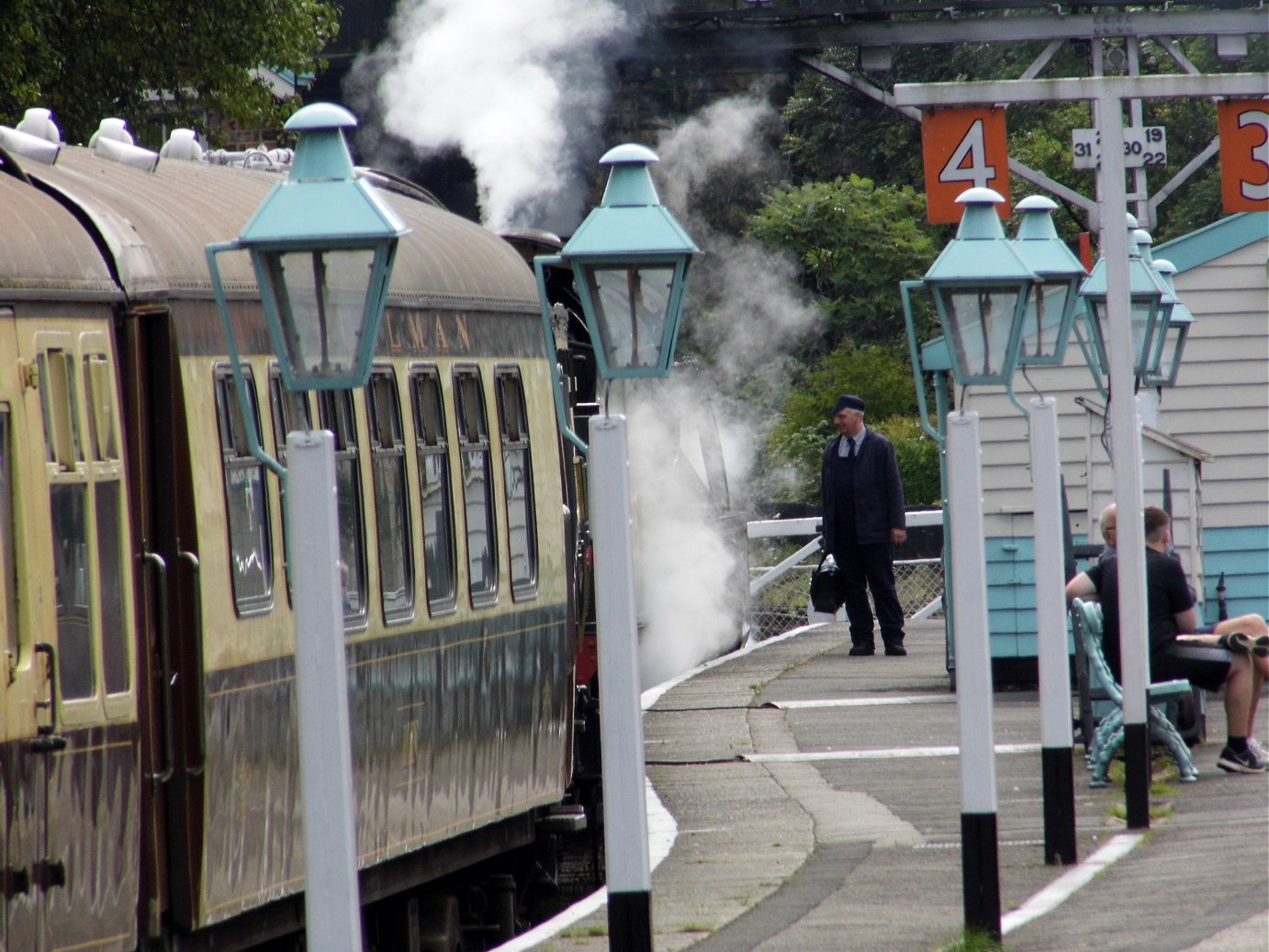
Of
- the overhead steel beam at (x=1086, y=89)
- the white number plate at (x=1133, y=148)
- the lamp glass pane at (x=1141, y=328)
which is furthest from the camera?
the white number plate at (x=1133, y=148)

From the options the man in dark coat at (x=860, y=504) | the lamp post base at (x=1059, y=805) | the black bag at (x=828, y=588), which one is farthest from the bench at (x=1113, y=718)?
the black bag at (x=828, y=588)

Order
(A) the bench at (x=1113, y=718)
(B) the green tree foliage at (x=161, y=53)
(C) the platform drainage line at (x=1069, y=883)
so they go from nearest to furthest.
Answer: (C) the platform drainage line at (x=1069, y=883) < (A) the bench at (x=1113, y=718) < (B) the green tree foliage at (x=161, y=53)

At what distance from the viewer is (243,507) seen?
7262 mm

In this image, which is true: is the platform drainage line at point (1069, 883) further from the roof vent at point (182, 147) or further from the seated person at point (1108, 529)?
the roof vent at point (182, 147)

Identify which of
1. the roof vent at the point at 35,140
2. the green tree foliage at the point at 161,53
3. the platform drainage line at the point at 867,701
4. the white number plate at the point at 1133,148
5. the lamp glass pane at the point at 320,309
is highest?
the green tree foliage at the point at 161,53

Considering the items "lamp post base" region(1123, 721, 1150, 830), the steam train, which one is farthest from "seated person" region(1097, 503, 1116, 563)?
the steam train

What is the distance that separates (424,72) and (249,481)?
13.3 meters

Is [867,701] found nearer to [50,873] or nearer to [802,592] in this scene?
[802,592]

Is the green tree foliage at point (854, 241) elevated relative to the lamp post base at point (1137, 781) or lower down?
elevated

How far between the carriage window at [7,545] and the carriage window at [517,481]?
138 inches

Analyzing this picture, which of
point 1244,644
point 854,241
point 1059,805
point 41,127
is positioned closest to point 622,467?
point 41,127

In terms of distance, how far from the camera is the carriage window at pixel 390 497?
8258 millimetres

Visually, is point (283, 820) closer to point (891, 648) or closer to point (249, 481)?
point (249, 481)

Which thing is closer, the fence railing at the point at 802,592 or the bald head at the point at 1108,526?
the bald head at the point at 1108,526
